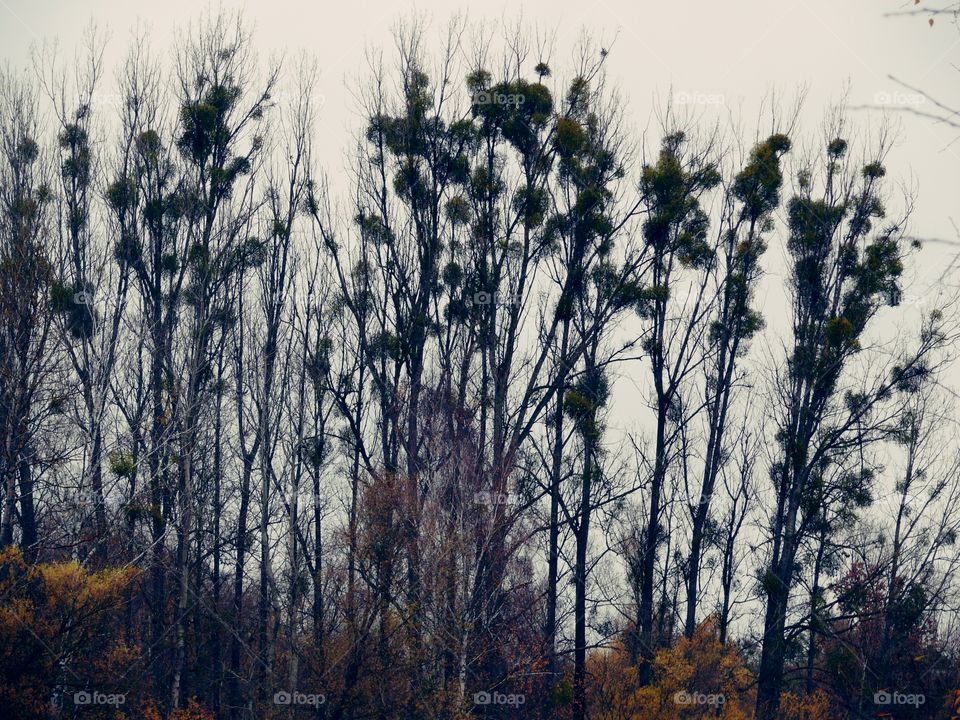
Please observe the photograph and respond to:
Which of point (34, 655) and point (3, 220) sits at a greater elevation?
point (3, 220)

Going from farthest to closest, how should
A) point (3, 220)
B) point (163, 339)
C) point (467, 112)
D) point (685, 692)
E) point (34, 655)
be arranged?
point (467, 112) → point (163, 339) → point (685, 692) → point (3, 220) → point (34, 655)

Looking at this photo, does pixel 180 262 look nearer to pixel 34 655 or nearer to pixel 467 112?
pixel 467 112

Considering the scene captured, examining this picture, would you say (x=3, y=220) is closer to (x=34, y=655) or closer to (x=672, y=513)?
(x=34, y=655)

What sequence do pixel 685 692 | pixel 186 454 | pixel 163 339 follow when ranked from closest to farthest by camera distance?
pixel 186 454, pixel 685 692, pixel 163 339

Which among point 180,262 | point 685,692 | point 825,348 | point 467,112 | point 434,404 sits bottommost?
point 685,692

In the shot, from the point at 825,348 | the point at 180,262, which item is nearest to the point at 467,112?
the point at 180,262

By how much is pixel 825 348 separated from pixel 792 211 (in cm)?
336

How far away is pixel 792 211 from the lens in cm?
2252

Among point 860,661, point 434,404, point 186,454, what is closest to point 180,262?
point 186,454

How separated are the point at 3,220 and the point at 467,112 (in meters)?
11.1

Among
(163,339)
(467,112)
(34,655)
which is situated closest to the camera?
(34,655)

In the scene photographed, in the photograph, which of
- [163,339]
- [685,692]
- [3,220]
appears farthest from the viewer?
[163,339]

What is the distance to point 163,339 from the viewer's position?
70.7ft

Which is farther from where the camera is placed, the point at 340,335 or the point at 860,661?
the point at 340,335
